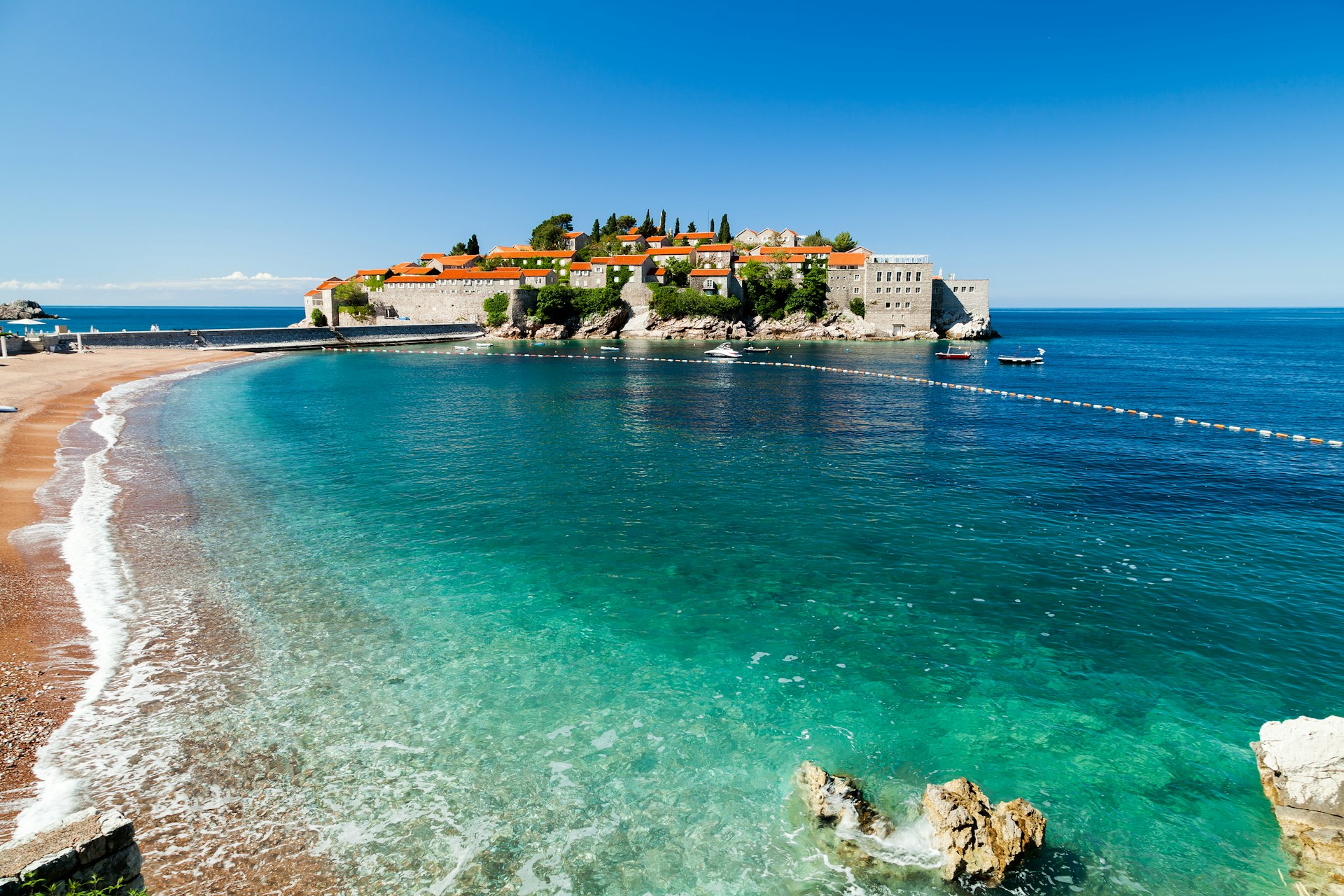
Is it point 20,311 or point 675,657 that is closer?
point 675,657

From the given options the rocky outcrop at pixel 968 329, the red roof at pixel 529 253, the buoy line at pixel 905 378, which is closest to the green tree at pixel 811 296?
the rocky outcrop at pixel 968 329

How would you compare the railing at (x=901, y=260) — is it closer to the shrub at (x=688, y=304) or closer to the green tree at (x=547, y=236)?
the shrub at (x=688, y=304)

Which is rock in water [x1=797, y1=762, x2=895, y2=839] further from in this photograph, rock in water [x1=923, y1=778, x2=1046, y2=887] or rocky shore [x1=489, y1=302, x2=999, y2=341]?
rocky shore [x1=489, y1=302, x2=999, y2=341]

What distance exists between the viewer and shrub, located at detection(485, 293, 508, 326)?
363ft

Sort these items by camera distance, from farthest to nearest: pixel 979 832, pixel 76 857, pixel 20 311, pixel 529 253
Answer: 1. pixel 20 311
2. pixel 529 253
3. pixel 979 832
4. pixel 76 857

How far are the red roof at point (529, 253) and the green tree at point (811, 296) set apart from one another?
137ft

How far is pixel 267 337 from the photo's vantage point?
93.8 m

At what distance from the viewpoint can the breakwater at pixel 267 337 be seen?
2911 inches

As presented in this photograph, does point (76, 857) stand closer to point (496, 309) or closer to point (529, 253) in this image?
point (496, 309)

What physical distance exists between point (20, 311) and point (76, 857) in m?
250

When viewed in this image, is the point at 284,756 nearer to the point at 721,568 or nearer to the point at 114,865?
the point at 114,865

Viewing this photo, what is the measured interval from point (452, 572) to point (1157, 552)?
19.5 meters

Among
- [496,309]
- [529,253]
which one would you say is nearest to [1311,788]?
[496,309]

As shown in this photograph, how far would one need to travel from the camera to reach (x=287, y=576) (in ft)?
54.6
